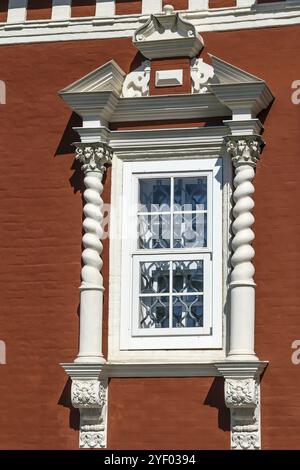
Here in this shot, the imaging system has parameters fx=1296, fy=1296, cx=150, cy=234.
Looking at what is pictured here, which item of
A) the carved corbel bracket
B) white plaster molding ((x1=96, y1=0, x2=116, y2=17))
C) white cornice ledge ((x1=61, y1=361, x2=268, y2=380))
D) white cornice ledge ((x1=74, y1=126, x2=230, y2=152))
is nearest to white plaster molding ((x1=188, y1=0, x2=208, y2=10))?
white plaster molding ((x1=96, y1=0, x2=116, y2=17))

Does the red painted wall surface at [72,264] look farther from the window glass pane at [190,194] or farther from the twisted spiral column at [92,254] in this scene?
the window glass pane at [190,194]

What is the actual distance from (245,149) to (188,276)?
134 cm

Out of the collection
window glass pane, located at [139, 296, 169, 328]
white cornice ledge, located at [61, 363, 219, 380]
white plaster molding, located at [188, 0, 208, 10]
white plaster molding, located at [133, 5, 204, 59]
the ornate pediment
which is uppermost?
white plaster molding, located at [188, 0, 208, 10]

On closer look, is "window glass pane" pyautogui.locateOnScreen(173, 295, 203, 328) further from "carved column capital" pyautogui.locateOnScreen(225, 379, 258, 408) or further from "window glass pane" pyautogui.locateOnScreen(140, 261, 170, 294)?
"carved column capital" pyautogui.locateOnScreen(225, 379, 258, 408)

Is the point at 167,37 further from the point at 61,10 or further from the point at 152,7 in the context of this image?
the point at 61,10

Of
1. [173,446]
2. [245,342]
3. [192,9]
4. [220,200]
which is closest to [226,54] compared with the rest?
[192,9]

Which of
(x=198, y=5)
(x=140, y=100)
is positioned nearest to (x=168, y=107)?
(x=140, y=100)

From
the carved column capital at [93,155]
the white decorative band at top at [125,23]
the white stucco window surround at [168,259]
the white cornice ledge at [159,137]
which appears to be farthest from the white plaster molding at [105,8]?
the white stucco window surround at [168,259]

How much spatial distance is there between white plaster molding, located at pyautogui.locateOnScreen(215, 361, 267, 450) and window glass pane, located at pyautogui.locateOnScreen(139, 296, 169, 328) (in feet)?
2.74

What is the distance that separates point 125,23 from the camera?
13.1 meters

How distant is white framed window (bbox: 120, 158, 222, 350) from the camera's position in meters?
12.4

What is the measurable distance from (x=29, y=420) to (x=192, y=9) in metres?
4.37

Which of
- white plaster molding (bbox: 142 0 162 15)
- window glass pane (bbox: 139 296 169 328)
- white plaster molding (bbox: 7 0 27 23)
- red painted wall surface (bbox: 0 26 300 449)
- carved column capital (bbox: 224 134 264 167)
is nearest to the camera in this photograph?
red painted wall surface (bbox: 0 26 300 449)

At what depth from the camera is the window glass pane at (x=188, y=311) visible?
1240 centimetres
